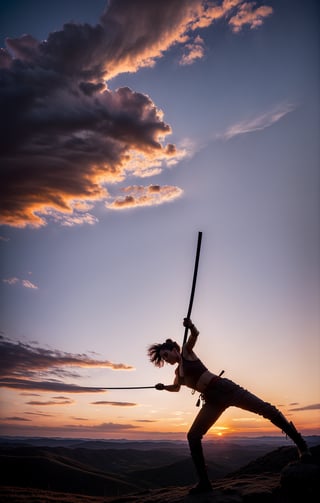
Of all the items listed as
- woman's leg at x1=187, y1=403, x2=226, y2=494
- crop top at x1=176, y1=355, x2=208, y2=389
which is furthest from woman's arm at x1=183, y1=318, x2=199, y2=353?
woman's leg at x1=187, y1=403, x2=226, y2=494

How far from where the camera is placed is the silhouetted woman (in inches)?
323

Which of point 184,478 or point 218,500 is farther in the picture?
point 184,478

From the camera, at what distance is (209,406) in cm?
834

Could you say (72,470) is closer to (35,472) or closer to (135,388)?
(35,472)

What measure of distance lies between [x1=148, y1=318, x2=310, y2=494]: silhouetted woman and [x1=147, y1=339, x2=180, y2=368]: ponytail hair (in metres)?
0.51

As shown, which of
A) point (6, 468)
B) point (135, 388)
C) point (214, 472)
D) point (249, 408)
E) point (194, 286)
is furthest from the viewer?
point (214, 472)

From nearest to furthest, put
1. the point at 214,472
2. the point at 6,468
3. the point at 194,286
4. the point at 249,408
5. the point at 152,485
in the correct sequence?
the point at 249,408 → the point at 194,286 → the point at 6,468 → the point at 152,485 → the point at 214,472

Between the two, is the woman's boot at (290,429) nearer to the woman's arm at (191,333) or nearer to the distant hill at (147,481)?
the distant hill at (147,481)

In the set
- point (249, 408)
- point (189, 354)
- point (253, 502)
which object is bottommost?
point (253, 502)

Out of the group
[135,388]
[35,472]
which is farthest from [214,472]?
[135,388]

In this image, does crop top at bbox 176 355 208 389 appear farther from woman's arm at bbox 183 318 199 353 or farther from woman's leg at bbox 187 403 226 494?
woman's leg at bbox 187 403 226 494

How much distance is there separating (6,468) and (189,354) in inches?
4445

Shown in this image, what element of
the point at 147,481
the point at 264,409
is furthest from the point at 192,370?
the point at 147,481

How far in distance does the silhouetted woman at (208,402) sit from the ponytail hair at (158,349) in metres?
0.51
